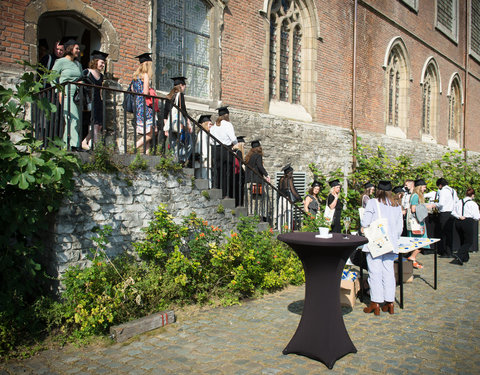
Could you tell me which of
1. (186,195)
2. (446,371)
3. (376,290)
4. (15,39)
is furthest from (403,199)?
(15,39)

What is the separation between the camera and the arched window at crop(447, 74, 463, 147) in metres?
24.1

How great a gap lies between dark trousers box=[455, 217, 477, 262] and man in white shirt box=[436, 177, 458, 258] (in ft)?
0.91

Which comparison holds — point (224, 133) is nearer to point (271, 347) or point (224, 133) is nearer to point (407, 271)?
point (407, 271)

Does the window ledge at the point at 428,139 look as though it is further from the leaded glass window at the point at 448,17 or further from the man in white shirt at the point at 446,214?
the man in white shirt at the point at 446,214

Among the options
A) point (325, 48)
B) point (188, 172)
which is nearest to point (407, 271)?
point (188, 172)

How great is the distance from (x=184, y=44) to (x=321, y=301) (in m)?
7.38

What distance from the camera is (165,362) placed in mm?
4441

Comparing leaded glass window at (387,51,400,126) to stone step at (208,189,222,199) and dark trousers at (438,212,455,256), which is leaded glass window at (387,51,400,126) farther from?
stone step at (208,189,222,199)

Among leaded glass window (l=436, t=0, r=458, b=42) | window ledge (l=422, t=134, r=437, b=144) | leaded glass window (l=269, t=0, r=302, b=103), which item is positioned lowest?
window ledge (l=422, t=134, r=437, b=144)

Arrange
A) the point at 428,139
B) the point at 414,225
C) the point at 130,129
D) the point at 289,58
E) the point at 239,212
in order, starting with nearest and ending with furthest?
the point at 239,212
the point at 130,129
the point at 414,225
the point at 289,58
the point at 428,139

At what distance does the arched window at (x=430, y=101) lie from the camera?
69.2ft

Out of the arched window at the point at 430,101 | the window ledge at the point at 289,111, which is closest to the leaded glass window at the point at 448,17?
the arched window at the point at 430,101

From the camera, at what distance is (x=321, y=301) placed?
4574 mm

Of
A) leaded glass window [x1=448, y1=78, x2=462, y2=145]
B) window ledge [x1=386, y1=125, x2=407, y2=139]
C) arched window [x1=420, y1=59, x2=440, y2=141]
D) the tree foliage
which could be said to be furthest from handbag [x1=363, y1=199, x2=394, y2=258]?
leaded glass window [x1=448, y1=78, x2=462, y2=145]
